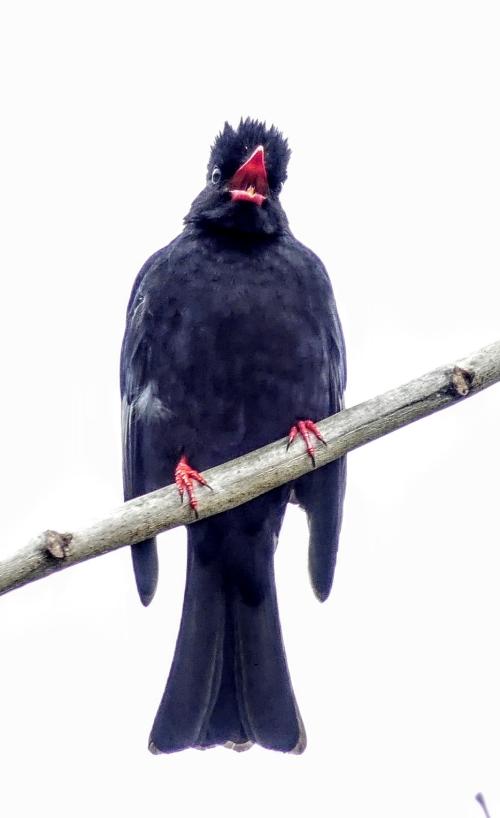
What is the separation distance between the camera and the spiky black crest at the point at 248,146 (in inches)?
195

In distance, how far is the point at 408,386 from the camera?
3.71 meters

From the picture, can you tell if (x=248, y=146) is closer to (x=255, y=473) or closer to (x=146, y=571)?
(x=255, y=473)

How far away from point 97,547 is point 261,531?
1.61 meters

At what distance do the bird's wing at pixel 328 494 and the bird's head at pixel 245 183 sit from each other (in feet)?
1.43

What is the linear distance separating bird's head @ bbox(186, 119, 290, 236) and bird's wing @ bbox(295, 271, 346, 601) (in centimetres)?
44

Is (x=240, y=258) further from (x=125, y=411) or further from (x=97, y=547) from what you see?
(x=97, y=547)

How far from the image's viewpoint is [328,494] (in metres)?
5.00

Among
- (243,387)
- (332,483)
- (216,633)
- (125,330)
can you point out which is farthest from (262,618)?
(125,330)

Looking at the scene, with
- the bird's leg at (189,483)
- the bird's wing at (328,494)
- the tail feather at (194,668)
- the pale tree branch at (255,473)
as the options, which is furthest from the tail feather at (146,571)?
the pale tree branch at (255,473)

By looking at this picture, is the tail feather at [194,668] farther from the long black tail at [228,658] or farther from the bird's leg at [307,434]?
the bird's leg at [307,434]

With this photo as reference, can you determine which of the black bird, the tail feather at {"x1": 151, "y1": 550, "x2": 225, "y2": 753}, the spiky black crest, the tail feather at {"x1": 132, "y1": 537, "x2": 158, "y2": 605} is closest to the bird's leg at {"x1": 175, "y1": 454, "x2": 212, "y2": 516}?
the black bird

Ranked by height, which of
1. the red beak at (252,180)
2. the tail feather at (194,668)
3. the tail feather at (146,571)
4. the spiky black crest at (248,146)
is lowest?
the tail feather at (194,668)

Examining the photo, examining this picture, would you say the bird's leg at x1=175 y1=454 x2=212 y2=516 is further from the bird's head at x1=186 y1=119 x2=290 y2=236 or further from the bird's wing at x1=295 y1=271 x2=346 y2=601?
the bird's head at x1=186 y1=119 x2=290 y2=236

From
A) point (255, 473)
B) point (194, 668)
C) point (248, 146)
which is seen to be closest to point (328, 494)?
point (194, 668)
